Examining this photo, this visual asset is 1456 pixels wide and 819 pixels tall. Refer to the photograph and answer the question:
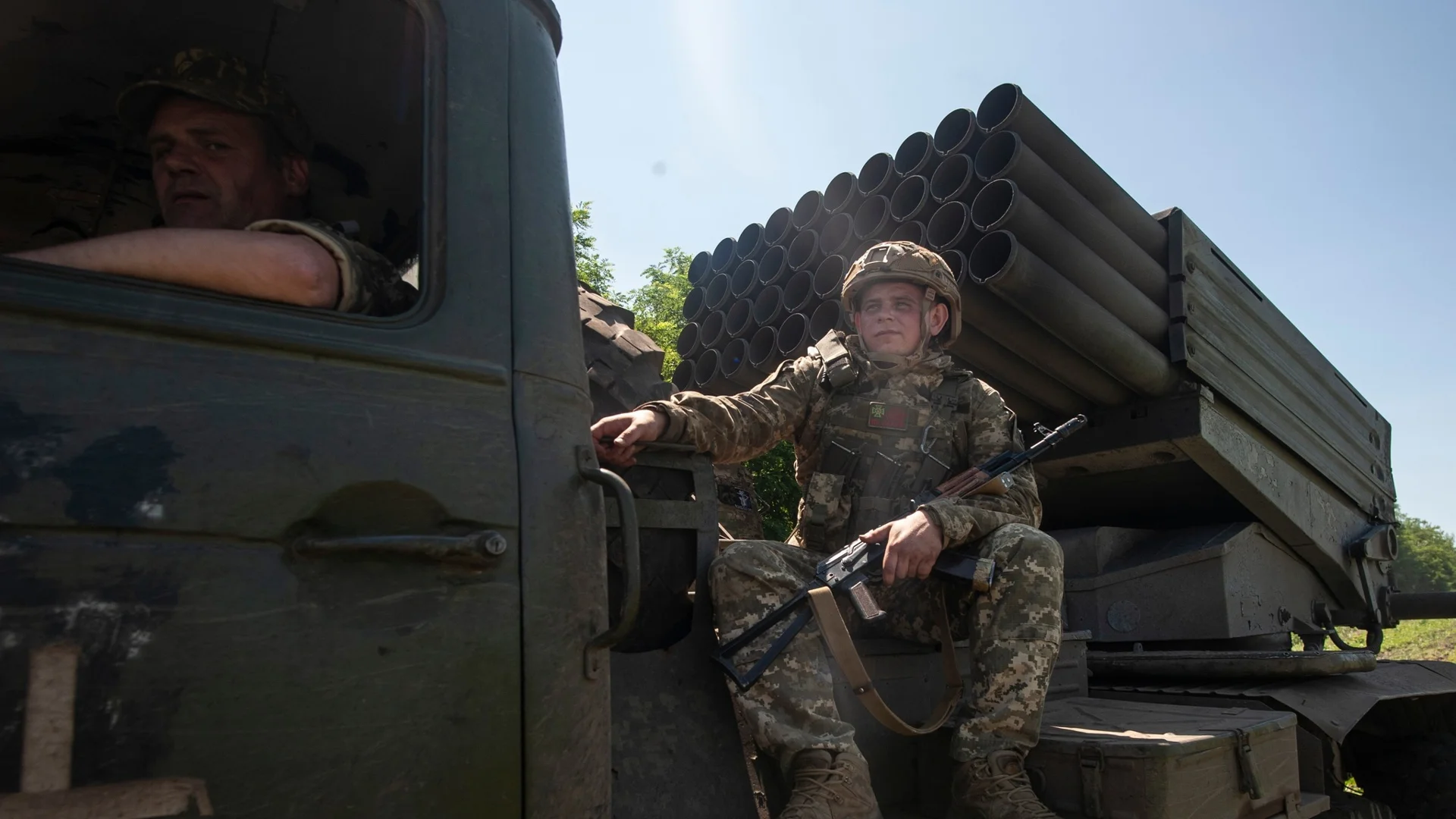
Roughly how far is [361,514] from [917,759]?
161 centimetres

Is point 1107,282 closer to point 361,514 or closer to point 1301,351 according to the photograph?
point 1301,351

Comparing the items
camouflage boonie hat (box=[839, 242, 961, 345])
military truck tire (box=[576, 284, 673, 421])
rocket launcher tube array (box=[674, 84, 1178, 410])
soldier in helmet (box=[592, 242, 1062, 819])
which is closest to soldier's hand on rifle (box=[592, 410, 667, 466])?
soldier in helmet (box=[592, 242, 1062, 819])

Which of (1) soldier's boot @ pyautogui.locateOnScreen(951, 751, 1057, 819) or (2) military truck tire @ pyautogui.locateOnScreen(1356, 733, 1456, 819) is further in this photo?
(2) military truck tire @ pyautogui.locateOnScreen(1356, 733, 1456, 819)

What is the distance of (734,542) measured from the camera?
2.32m

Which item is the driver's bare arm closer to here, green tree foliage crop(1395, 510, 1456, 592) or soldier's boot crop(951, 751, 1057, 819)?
soldier's boot crop(951, 751, 1057, 819)

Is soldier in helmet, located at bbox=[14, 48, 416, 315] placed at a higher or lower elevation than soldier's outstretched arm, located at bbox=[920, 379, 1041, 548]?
higher

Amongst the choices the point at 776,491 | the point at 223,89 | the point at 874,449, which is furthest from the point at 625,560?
the point at 776,491

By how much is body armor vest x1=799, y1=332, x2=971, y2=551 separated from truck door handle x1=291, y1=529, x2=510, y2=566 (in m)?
1.56

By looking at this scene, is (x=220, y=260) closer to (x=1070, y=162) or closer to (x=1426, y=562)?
(x=1070, y=162)

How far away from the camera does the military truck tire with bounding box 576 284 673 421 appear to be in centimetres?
231

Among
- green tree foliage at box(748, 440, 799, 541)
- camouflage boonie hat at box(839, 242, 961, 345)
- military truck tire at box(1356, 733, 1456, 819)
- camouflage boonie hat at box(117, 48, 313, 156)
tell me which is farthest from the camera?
green tree foliage at box(748, 440, 799, 541)

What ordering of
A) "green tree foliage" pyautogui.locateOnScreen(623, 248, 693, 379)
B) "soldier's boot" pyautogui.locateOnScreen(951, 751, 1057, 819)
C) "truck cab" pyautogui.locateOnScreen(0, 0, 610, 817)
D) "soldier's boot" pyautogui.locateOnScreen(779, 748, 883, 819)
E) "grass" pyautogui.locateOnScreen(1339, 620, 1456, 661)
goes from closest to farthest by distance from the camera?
"truck cab" pyautogui.locateOnScreen(0, 0, 610, 817) → "soldier's boot" pyautogui.locateOnScreen(779, 748, 883, 819) → "soldier's boot" pyautogui.locateOnScreen(951, 751, 1057, 819) → "green tree foliage" pyautogui.locateOnScreen(623, 248, 693, 379) → "grass" pyautogui.locateOnScreen(1339, 620, 1456, 661)

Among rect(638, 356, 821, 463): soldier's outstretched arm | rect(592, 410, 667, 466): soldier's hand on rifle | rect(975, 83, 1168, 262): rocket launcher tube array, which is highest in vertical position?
rect(975, 83, 1168, 262): rocket launcher tube array

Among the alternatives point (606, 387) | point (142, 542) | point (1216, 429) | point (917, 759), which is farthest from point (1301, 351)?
point (142, 542)
